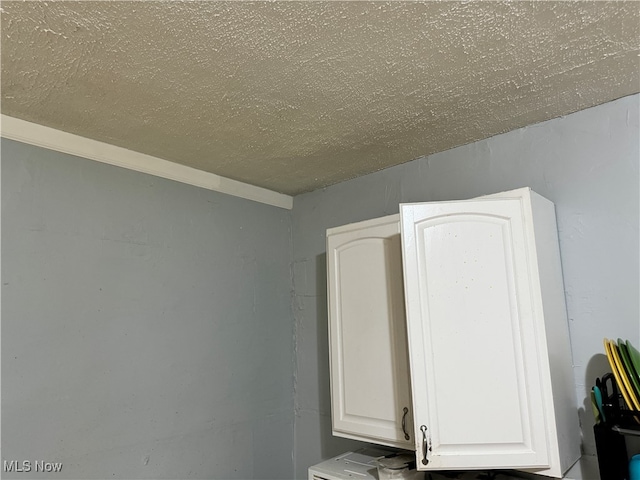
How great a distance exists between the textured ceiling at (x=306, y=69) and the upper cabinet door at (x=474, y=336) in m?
0.41

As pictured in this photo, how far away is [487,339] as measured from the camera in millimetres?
1362

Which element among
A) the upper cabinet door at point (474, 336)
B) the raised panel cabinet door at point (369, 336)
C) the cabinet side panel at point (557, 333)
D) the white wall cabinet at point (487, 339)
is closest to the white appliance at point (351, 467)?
the raised panel cabinet door at point (369, 336)

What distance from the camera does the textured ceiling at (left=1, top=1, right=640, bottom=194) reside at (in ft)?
3.58

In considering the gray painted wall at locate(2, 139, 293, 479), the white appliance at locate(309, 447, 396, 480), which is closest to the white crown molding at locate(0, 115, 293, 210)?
the gray painted wall at locate(2, 139, 293, 479)

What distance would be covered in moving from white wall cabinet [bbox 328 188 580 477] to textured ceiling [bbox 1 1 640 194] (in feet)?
1.27

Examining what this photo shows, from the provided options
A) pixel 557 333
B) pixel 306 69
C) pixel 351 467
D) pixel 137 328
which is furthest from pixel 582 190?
pixel 137 328

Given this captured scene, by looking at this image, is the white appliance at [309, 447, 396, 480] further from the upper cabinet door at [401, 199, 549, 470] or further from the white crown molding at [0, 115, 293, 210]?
the white crown molding at [0, 115, 293, 210]

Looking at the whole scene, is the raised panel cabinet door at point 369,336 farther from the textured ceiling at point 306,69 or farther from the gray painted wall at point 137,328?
the gray painted wall at point 137,328

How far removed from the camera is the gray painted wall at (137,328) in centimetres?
154

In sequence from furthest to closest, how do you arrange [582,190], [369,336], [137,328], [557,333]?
[137,328] → [369,336] → [582,190] → [557,333]

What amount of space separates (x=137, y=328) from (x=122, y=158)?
28.1 inches

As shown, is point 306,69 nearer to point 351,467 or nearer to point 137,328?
point 137,328

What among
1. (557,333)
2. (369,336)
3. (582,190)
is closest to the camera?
(557,333)

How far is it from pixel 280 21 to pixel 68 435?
1.55 metres
